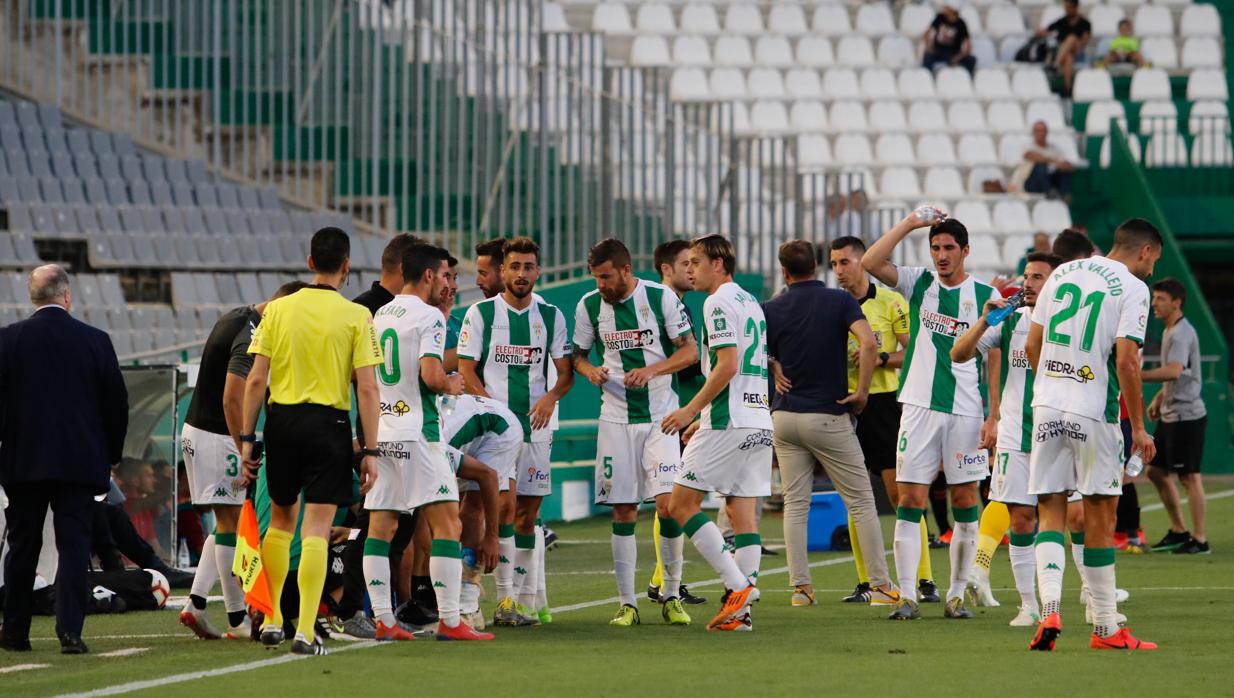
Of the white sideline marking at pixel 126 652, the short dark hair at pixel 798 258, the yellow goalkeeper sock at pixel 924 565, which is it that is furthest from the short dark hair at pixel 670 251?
the white sideline marking at pixel 126 652

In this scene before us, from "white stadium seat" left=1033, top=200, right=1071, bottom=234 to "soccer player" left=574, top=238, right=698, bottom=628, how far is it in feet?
52.6

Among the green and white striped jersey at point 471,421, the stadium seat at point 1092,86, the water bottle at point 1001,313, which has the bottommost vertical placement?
the green and white striped jersey at point 471,421

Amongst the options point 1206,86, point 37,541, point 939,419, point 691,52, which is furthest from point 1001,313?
point 1206,86

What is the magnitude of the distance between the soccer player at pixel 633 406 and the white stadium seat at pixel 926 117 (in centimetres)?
1782

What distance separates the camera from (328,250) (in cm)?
868

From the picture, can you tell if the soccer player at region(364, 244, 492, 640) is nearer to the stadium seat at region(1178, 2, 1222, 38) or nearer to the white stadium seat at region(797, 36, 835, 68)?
the white stadium seat at region(797, 36, 835, 68)

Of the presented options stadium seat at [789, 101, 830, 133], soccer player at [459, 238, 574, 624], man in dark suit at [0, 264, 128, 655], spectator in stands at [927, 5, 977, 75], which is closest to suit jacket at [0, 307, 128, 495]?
man in dark suit at [0, 264, 128, 655]

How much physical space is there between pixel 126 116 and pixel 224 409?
13746 millimetres

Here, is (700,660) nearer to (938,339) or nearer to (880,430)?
(938,339)

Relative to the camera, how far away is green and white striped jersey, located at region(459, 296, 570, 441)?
1011 cm

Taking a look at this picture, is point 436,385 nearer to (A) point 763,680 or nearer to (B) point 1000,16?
(A) point 763,680

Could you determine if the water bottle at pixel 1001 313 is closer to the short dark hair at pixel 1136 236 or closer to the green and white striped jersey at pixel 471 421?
the short dark hair at pixel 1136 236

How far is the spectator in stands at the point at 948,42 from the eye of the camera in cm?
2833

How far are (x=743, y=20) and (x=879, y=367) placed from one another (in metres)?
17.7
